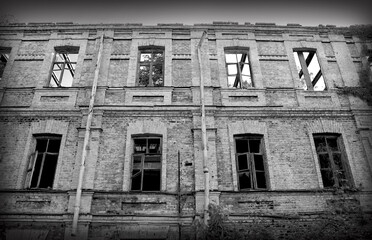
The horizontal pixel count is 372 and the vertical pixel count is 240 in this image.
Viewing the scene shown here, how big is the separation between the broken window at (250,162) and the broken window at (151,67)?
11.4 ft

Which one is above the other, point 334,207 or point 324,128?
point 324,128

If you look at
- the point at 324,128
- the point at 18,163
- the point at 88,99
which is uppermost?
the point at 88,99

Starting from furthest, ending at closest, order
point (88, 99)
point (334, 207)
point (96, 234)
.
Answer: point (88, 99), point (334, 207), point (96, 234)

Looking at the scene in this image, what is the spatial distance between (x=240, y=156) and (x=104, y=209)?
164 inches

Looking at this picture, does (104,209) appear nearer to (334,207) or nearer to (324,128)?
(334,207)

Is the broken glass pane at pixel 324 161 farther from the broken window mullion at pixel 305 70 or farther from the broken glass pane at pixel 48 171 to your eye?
the broken glass pane at pixel 48 171

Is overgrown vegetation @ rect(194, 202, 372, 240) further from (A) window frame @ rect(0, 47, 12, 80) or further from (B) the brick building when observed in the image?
(A) window frame @ rect(0, 47, 12, 80)

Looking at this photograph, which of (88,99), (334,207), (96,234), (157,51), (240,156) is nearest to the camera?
(96,234)

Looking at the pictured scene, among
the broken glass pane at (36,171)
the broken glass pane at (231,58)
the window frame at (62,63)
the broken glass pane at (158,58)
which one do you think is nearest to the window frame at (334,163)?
the broken glass pane at (231,58)

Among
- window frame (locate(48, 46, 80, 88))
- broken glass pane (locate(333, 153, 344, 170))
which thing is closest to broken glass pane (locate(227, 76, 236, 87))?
broken glass pane (locate(333, 153, 344, 170))

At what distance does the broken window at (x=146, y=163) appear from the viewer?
8.71 m

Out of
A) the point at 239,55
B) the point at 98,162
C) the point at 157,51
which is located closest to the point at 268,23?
the point at 239,55

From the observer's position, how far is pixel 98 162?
8.84 m

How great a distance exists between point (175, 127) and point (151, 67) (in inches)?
107
